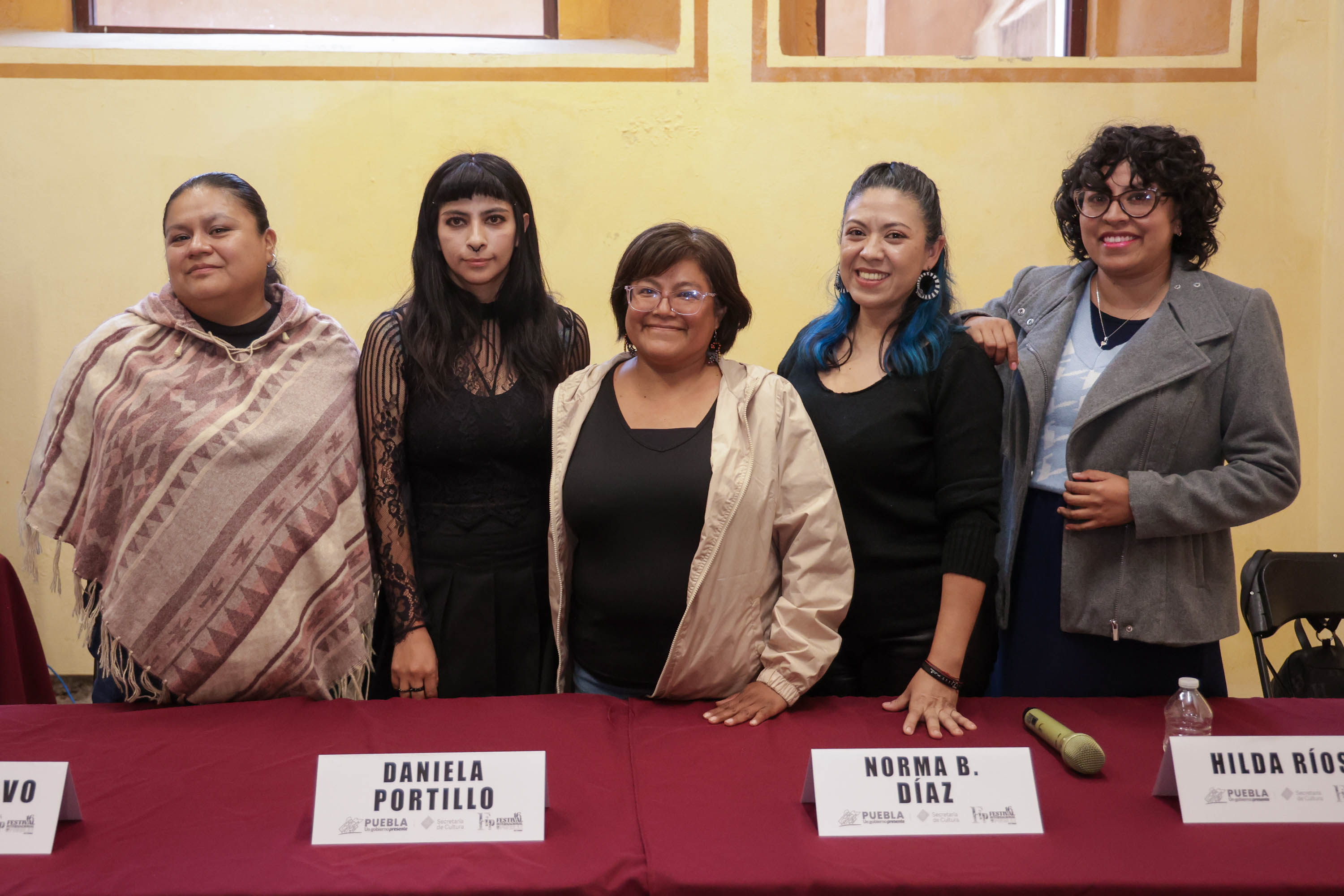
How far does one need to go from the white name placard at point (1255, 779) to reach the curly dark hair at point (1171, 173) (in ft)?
2.98

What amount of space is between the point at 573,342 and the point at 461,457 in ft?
1.15

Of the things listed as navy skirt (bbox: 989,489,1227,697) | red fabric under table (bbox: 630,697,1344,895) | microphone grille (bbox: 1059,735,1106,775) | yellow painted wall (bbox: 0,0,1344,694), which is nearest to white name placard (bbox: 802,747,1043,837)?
red fabric under table (bbox: 630,697,1344,895)

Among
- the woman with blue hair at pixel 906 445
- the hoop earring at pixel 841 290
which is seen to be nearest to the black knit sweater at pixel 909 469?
the woman with blue hair at pixel 906 445

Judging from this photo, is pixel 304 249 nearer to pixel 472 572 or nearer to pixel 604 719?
pixel 472 572

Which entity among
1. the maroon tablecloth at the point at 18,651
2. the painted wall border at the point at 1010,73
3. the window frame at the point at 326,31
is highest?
the window frame at the point at 326,31

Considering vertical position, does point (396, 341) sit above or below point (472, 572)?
above

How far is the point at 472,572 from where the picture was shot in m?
1.82

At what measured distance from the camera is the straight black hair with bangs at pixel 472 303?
1837mm

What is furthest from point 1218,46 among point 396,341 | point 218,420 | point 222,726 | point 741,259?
point 222,726

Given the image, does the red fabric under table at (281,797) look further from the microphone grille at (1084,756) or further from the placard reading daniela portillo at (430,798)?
the microphone grille at (1084,756)

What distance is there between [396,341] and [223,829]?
91cm

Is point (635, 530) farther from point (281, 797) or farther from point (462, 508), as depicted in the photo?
point (281, 797)

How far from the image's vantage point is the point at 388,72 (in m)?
3.32

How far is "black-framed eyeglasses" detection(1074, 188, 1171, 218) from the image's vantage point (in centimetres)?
175
